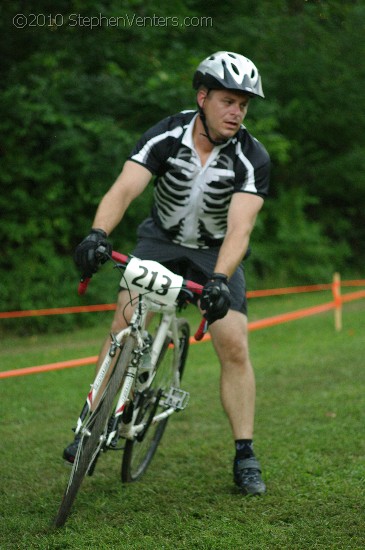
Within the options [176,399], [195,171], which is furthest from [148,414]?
[195,171]

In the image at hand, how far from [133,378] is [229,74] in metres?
1.58

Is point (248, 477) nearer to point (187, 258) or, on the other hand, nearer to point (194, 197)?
point (187, 258)

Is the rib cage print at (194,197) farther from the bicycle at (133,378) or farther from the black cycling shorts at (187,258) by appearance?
the bicycle at (133,378)

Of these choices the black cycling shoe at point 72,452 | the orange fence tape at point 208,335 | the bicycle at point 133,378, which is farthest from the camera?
the orange fence tape at point 208,335

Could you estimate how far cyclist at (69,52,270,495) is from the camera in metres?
4.30

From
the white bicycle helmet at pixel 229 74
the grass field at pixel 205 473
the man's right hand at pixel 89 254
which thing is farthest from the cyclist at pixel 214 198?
the grass field at pixel 205 473

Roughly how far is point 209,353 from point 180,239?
534 centimetres

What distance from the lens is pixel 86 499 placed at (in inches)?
169

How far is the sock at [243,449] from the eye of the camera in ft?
14.9

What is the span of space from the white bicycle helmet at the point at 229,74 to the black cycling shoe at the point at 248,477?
74.4 inches

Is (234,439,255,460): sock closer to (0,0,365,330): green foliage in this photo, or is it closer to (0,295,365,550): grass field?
(0,295,365,550): grass field

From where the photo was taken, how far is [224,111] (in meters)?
4.33

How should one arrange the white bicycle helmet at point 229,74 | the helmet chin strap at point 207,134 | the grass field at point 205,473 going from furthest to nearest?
the helmet chin strap at point 207,134
the white bicycle helmet at point 229,74
the grass field at point 205,473

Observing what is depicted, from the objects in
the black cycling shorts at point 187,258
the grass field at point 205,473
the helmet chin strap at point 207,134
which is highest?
the helmet chin strap at point 207,134
